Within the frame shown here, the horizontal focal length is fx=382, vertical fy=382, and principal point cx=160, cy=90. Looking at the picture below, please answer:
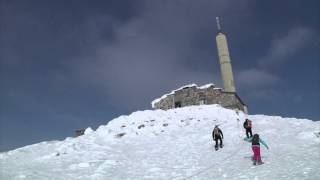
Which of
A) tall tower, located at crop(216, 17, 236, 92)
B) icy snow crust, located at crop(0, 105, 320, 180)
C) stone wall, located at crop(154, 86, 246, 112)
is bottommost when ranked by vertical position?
icy snow crust, located at crop(0, 105, 320, 180)

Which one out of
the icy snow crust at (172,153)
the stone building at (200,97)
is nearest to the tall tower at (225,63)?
the stone building at (200,97)

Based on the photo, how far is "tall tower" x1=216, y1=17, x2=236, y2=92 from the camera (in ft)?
228

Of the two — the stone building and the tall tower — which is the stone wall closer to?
the stone building

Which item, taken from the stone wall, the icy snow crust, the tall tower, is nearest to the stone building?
the stone wall

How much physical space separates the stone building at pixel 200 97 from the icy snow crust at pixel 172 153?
24.4ft

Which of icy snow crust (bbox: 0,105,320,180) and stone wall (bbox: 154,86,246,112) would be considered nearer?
icy snow crust (bbox: 0,105,320,180)

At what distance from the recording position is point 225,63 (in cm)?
7125

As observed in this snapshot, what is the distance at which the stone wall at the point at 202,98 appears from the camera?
49.9 meters

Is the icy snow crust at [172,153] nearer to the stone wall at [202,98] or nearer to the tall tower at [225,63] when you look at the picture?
the stone wall at [202,98]

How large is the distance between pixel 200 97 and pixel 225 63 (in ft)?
73.8

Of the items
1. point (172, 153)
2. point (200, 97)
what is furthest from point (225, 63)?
point (172, 153)

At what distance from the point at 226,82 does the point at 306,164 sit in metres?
50.8

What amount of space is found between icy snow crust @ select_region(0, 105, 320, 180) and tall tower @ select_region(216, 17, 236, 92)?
27342 mm

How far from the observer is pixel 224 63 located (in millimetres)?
71250
